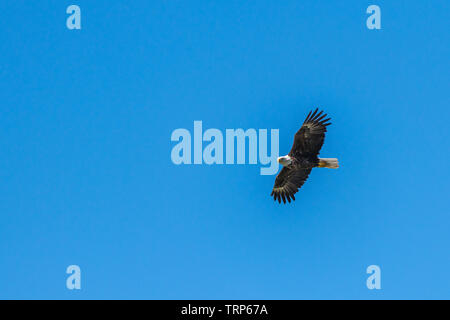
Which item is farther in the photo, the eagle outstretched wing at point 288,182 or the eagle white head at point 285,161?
the eagle outstretched wing at point 288,182

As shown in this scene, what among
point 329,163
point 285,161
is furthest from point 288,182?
point 329,163

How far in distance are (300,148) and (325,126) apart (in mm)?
1058

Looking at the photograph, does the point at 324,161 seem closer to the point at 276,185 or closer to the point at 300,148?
the point at 300,148

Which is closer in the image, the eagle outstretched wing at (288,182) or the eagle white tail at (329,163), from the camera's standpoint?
the eagle white tail at (329,163)

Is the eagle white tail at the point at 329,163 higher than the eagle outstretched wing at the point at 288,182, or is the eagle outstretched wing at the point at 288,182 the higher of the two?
the eagle white tail at the point at 329,163

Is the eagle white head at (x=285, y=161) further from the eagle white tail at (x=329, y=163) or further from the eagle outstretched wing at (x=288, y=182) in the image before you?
the eagle white tail at (x=329, y=163)

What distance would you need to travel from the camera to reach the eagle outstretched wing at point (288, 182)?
19.8 metres

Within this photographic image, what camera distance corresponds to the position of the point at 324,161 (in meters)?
19.0

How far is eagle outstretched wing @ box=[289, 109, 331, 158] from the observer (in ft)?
61.1

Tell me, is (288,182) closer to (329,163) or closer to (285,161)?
(285,161)

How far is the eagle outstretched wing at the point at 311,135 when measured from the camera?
733 inches
